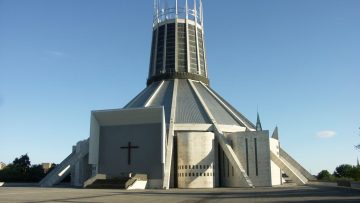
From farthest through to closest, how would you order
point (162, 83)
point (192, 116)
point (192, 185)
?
1. point (162, 83)
2. point (192, 116)
3. point (192, 185)

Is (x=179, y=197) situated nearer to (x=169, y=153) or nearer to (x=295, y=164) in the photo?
(x=169, y=153)

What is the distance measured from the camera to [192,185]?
125ft

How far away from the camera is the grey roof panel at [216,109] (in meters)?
43.6

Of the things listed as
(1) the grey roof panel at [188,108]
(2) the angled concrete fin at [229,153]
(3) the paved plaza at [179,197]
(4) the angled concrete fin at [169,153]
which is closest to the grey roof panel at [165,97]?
(1) the grey roof panel at [188,108]

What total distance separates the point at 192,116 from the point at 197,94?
533 centimetres

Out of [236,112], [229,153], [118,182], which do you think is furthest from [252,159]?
[118,182]

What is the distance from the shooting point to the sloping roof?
4256cm

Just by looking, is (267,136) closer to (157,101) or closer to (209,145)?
(209,145)

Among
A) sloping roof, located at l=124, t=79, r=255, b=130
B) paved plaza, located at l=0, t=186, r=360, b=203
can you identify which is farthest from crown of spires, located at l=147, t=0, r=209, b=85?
paved plaza, located at l=0, t=186, r=360, b=203

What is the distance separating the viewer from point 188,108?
44.1 meters

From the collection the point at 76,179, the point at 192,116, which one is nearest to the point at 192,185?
the point at 192,116

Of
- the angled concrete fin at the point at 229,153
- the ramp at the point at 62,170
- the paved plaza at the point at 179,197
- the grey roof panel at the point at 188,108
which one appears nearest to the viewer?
the paved plaza at the point at 179,197

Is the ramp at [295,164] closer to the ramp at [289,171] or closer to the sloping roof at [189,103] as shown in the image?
the sloping roof at [189,103]

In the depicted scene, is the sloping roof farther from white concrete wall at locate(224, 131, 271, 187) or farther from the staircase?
the staircase
